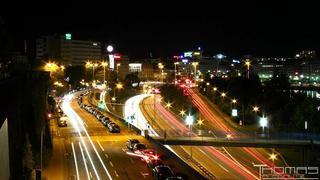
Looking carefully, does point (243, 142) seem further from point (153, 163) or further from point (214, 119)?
point (214, 119)

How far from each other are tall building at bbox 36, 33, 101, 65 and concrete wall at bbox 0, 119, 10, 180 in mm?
142120

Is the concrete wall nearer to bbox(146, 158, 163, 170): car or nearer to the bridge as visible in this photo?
bbox(146, 158, 163, 170): car

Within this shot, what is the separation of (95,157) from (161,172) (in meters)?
9.80

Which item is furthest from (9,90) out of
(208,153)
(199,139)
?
(208,153)

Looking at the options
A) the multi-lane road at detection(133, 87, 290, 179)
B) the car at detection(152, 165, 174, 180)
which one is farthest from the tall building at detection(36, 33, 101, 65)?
the car at detection(152, 165, 174, 180)

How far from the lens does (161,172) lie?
28484 mm

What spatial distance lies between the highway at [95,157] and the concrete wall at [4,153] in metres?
3.78

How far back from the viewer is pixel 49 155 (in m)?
37.9

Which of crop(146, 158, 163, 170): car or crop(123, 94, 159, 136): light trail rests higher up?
crop(123, 94, 159, 136): light trail

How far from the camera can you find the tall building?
17375 centimetres

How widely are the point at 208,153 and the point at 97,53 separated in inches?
5695

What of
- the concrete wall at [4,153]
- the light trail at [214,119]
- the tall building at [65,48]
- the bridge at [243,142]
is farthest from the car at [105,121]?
the tall building at [65,48]

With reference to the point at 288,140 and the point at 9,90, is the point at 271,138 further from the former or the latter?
the point at 9,90

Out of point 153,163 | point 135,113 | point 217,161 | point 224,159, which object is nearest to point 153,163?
point 153,163
